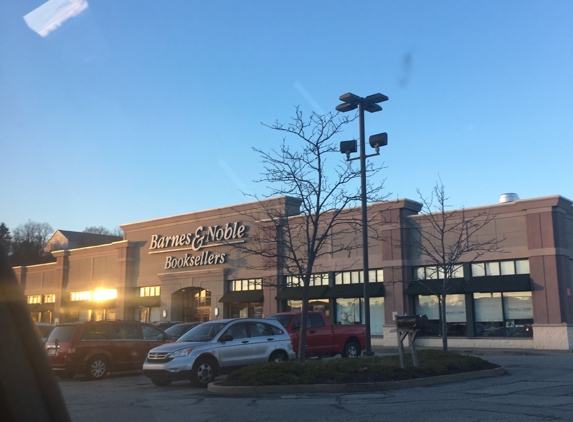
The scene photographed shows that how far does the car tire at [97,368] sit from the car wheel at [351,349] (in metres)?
8.10

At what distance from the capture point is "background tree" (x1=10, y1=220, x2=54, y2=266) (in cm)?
5309

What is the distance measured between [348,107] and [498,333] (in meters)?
15.9

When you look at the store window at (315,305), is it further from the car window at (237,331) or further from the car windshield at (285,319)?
the car window at (237,331)

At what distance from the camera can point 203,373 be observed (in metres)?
14.9

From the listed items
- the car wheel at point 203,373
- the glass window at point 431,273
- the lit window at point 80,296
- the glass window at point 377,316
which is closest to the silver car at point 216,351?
the car wheel at point 203,373

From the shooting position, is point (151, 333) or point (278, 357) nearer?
point (278, 357)

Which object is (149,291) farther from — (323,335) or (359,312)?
(323,335)

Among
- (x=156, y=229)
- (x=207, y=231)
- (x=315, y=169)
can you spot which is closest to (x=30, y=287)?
(x=156, y=229)

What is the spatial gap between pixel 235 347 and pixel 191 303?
28.0m

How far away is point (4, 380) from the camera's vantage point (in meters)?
2.01

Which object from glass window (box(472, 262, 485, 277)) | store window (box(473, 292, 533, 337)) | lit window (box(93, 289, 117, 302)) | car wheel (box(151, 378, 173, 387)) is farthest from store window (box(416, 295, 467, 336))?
Answer: lit window (box(93, 289, 117, 302))

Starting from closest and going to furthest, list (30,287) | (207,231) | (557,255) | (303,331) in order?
(303,331) → (557,255) → (207,231) → (30,287)

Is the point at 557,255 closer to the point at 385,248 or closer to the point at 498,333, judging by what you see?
the point at 498,333

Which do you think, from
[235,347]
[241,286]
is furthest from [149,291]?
[235,347]
